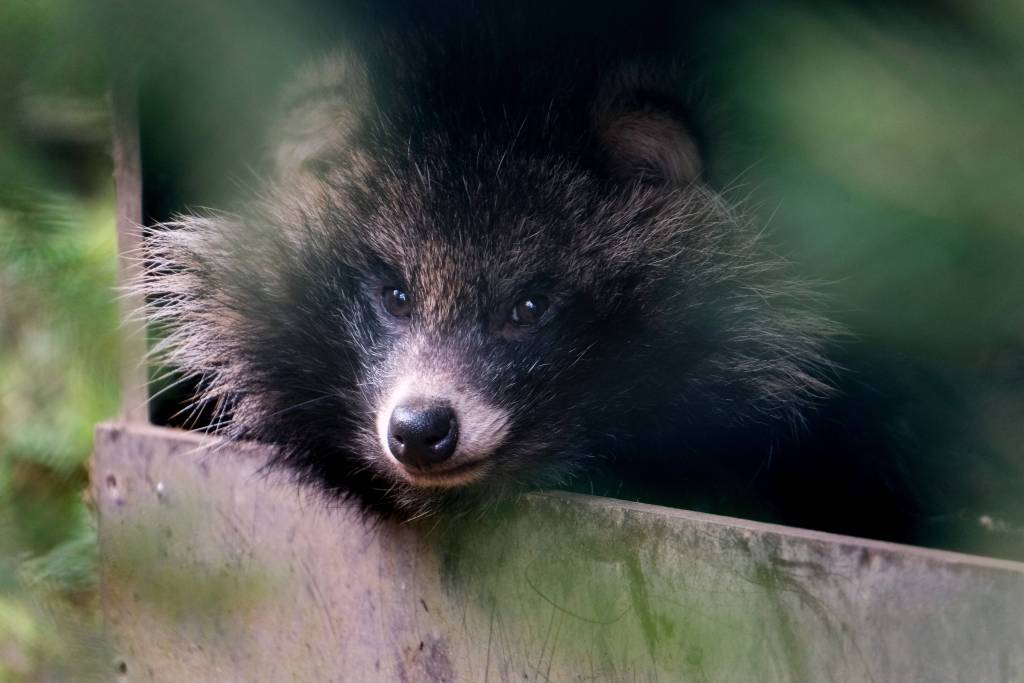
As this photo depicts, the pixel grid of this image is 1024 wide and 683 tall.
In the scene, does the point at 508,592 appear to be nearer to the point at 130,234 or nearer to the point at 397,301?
the point at 397,301

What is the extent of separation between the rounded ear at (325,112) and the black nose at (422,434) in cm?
91

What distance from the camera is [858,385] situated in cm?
300

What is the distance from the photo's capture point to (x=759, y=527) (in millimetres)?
1984

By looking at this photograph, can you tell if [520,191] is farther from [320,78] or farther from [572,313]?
[320,78]

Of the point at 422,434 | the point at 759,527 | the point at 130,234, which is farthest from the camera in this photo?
the point at 130,234

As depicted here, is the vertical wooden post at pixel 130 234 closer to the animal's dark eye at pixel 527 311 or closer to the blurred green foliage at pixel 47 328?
the animal's dark eye at pixel 527 311

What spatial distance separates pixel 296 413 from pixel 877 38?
2448 mm

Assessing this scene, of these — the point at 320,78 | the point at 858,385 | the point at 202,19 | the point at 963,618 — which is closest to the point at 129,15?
the point at 202,19

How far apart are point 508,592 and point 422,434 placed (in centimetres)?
38

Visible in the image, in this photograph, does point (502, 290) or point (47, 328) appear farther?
point (502, 290)

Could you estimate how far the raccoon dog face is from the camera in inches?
104

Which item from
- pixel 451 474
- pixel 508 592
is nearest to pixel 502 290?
pixel 451 474

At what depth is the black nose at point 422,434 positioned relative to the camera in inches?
93.7

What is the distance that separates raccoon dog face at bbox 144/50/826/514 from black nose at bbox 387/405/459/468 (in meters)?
0.05
